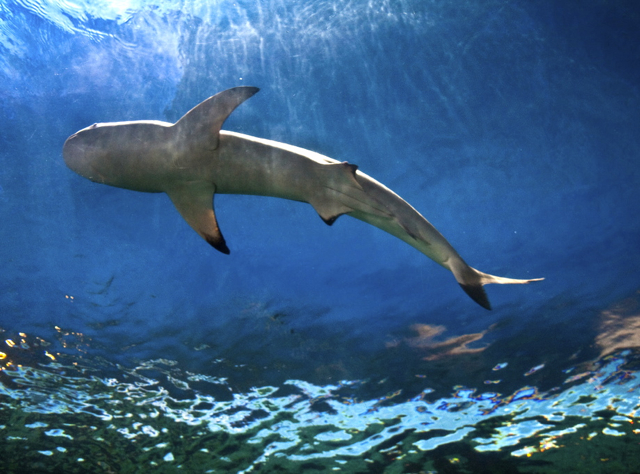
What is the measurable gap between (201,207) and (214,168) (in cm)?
37

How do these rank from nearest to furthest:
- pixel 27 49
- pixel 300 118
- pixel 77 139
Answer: pixel 77 139 → pixel 27 49 → pixel 300 118

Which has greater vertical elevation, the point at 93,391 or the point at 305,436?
the point at 93,391

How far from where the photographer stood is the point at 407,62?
21.0 ft

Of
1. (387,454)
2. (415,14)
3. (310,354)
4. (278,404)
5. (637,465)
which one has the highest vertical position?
(415,14)

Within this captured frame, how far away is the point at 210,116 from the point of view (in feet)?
10.0

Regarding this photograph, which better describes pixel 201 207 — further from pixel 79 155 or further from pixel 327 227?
pixel 327 227

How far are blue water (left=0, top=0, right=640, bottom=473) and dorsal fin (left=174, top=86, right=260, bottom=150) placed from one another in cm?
332

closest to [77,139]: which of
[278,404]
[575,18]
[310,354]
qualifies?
[575,18]

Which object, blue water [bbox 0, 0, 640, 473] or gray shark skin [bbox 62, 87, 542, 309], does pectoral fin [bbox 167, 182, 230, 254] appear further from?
blue water [bbox 0, 0, 640, 473]

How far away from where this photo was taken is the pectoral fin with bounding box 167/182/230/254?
3.42m

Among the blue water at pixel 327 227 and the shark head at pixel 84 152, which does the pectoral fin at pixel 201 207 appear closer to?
the shark head at pixel 84 152

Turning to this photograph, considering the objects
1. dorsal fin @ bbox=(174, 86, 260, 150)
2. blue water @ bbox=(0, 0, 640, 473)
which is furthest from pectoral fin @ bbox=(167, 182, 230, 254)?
blue water @ bbox=(0, 0, 640, 473)

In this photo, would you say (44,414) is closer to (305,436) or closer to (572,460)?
(305,436)

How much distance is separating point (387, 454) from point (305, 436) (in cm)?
315
